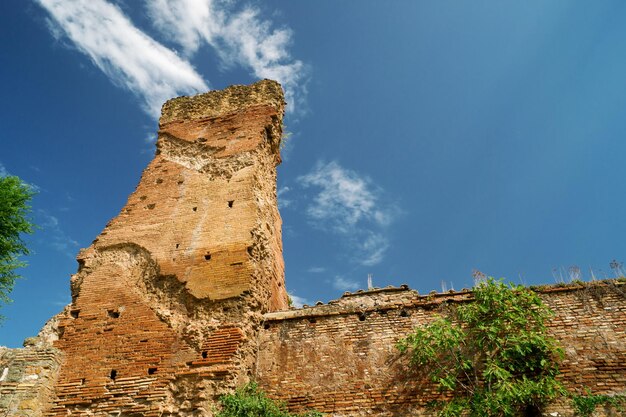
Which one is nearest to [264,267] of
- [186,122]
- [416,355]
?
[416,355]

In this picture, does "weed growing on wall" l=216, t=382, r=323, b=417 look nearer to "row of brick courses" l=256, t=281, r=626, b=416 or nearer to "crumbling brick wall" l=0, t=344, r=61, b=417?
"row of brick courses" l=256, t=281, r=626, b=416

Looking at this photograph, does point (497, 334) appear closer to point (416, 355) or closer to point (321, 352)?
point (416, 355)

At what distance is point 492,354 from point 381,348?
1.78m

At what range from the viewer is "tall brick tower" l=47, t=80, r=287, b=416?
22.8ft

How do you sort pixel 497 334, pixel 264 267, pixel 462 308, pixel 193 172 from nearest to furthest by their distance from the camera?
pixel 497 334 → pixel 462 308 → pixel 264 267 → pixel 193 172

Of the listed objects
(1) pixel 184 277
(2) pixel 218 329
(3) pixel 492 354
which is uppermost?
(1) pixel 184 277

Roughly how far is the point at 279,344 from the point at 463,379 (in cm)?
319

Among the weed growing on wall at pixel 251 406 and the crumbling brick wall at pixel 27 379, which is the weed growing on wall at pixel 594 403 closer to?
the weed growing on wall at pixel 251 406

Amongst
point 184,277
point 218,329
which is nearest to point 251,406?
point 218,329

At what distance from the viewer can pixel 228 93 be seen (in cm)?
1131

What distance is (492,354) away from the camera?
258 inches

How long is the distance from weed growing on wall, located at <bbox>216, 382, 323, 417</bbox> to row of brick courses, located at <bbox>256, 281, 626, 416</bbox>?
0.74 ft

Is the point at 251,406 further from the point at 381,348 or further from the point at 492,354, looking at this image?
the point at 492,354

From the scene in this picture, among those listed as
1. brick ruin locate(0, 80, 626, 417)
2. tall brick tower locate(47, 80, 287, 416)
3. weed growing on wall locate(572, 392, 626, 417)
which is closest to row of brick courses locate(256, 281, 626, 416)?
brick ruin locate(0, 80, 626, 417)
